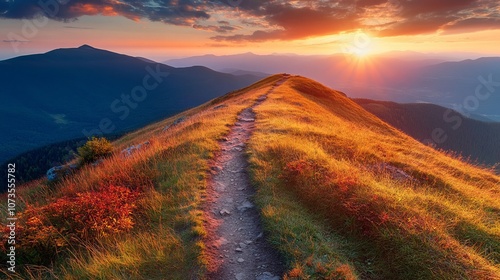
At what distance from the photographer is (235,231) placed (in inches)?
311

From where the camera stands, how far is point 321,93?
55.4 meters

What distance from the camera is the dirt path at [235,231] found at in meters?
6.30

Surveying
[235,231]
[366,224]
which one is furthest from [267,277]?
[366,224]

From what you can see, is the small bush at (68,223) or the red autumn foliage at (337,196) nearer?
the small bush at (68,223)

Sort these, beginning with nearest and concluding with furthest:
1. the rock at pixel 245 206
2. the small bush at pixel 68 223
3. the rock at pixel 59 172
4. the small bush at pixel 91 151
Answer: the small bush at pixel 68 223 < the rock at pixel 245 206 < the rock at pixel 59 172 < the small bush at pixel 91 151

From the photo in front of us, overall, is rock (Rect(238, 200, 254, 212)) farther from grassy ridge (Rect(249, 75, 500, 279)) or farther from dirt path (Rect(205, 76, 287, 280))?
grassy ridge (Rect(249, 75, 500, 279))

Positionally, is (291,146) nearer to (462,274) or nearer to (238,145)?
(238,145)

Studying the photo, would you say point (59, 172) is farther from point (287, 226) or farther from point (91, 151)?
point (287, 226)

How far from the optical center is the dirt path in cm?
630

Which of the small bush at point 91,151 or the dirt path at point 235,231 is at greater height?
the dirt path at point 235,231

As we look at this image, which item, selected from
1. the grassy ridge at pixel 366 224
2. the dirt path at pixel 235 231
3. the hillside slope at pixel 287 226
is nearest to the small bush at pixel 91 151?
the hillside slope at pixel 287 226

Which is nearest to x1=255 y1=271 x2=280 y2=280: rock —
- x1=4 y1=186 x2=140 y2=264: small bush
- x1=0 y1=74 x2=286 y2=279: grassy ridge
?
x1=0 y1=74 x2=286 y2=279: grassy ridge

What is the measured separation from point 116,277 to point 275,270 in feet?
11.5

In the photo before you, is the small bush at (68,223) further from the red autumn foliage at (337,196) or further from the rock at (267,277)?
the red autumn foliage at (337,196)
